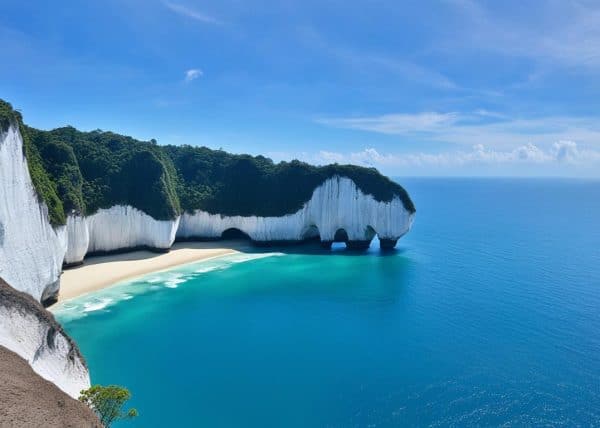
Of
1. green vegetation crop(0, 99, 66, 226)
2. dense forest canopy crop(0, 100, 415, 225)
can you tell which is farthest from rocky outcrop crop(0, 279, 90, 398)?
dense forest canopy crop(0, 100, 415, 225)

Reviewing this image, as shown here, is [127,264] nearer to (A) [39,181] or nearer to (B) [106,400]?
(A) [39,181]

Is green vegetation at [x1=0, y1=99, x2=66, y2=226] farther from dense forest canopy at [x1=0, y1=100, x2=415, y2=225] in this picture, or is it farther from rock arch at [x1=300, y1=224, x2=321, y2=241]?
rock arch at [x1=300, y1=224, x2=321, y2=241]

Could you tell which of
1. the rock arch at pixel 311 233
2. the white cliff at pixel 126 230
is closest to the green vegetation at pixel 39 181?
the white cliff at pixel 126 230

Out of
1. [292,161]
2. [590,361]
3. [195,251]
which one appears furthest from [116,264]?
[590,361]

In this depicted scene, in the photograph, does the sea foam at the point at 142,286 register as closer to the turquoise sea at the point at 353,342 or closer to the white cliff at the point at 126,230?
the turquoise sea at the point at 353,342

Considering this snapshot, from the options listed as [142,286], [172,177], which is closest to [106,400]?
[142,286]
